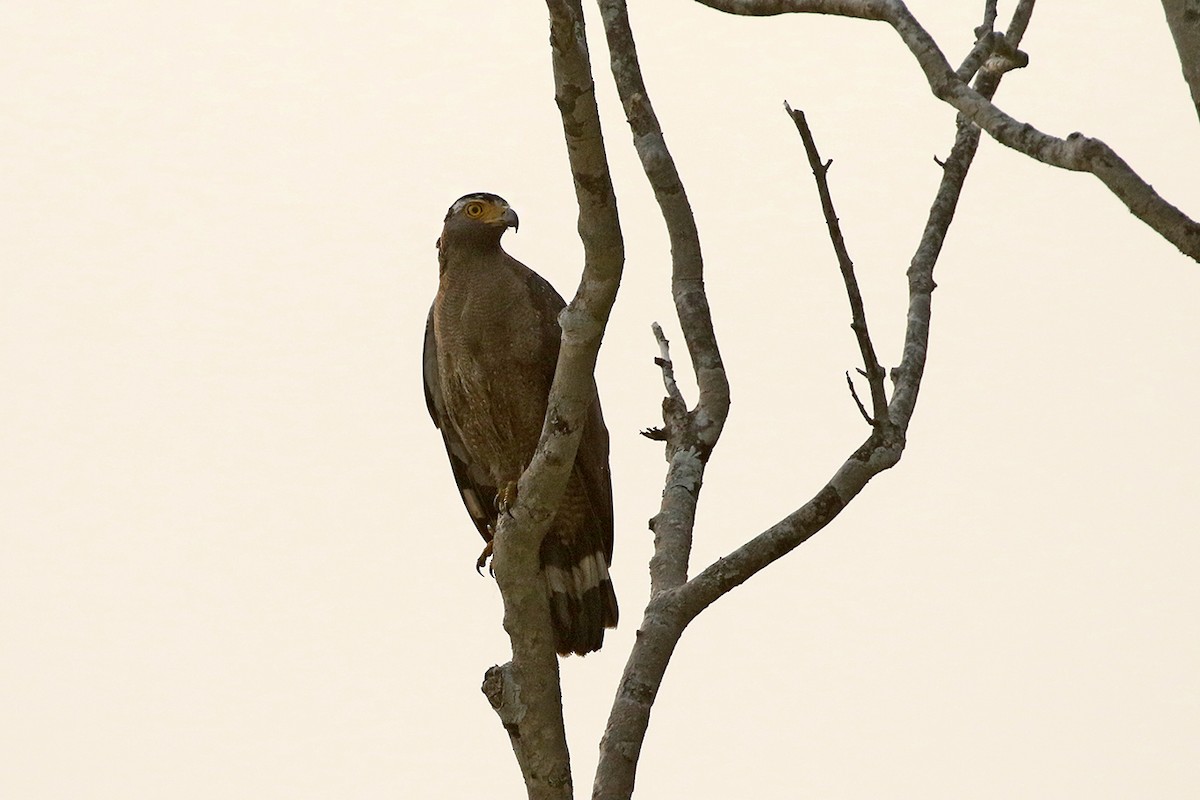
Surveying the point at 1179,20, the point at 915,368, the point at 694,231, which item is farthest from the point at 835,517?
the point at 1179,20

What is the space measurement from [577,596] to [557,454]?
6.72 feet

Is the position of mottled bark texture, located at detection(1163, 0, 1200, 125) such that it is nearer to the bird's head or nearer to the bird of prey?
the bird of prey

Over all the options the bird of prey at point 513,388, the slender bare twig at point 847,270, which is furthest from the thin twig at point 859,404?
the bird of prey at point 513,388

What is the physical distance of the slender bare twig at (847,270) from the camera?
12.2ft

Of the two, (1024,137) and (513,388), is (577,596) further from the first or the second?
(1024,137)

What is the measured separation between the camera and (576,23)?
397 cm

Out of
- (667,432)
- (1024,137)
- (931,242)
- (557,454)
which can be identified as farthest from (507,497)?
(1024,137)

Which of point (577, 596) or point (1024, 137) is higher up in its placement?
point (577, 596)

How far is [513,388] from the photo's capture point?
638 cm

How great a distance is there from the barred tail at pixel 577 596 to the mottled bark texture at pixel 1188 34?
3864 millimetres

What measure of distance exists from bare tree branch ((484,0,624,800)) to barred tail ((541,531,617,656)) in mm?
1348

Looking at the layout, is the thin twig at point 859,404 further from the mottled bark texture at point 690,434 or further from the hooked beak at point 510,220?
the hooked beak at point 510,220

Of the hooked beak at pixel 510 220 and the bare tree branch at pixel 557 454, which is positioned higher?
the hooked beak at pixel 510 220

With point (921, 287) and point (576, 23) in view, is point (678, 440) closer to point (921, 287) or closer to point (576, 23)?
point (921, 287)
